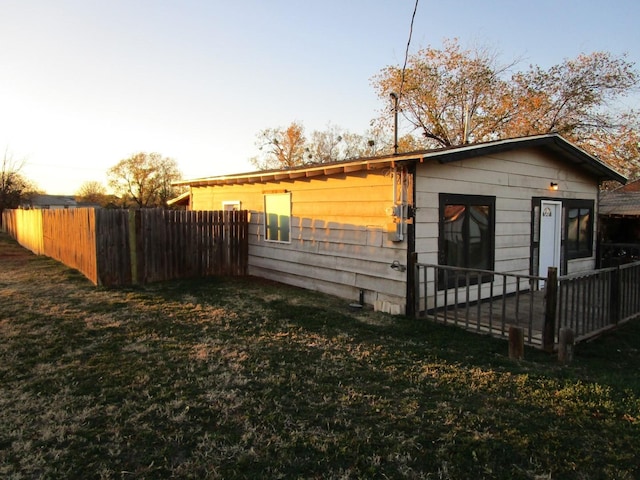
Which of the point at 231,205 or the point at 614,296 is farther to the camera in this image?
the point at 231,205

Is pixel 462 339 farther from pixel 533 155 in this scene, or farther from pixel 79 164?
pixel 79 164

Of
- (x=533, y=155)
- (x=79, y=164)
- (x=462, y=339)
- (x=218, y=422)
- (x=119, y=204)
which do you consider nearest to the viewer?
(x=218, y=422)

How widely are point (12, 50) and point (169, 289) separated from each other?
25.3ft

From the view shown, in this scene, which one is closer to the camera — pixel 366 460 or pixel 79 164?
pixel 366 460

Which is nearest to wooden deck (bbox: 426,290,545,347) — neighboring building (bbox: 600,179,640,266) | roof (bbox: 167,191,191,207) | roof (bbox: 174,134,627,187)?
roof (bbox: 174,134,627,187)

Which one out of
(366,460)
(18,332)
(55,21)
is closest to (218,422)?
(366,460)

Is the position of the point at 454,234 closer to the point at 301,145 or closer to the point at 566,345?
the point at 566,345

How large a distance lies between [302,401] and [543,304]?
124 inches

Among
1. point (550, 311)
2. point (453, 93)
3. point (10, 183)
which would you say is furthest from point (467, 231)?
point (10, 183)

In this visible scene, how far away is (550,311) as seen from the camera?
4.57 metres

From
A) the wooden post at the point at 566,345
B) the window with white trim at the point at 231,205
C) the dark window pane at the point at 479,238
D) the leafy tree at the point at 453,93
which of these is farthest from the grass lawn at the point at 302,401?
the leafy tree at the point at 453,93

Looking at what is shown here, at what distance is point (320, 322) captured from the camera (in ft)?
19.4

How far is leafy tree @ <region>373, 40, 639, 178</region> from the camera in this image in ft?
63.0

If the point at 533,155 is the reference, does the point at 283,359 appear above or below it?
below
